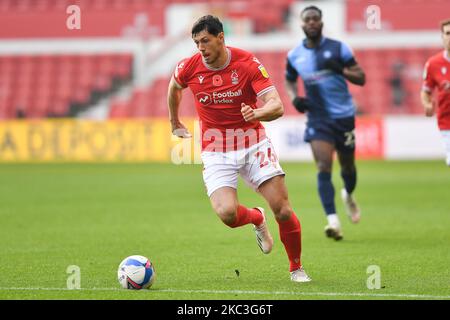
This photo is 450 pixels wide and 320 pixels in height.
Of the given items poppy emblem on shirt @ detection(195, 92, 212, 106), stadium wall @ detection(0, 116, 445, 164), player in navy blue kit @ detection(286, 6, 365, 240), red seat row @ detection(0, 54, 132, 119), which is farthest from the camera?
red seat row @ detection(0, 54, 132, 119)

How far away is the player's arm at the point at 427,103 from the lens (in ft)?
34.1

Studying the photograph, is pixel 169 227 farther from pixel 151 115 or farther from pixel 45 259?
pixel 151 115

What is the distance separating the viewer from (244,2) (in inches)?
1236

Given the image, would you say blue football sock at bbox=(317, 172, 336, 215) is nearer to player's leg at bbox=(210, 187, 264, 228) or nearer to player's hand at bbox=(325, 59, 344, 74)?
player's hand at bbox=(325, 59, 344, 74)

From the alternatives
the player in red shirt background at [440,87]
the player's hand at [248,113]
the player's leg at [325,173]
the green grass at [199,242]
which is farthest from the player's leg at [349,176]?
the player's hand at [248,113]

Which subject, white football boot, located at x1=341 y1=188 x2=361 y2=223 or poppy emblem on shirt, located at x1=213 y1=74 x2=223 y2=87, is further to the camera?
white football boot, located at x1=341 y1=188 x2=361 y2=223

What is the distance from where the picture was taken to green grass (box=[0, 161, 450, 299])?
7.09 m

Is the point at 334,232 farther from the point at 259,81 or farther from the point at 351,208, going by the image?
the point at 259,81

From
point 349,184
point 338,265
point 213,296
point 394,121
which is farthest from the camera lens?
point 394,121

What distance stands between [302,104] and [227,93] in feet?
10.7

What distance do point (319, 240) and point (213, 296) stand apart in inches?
157

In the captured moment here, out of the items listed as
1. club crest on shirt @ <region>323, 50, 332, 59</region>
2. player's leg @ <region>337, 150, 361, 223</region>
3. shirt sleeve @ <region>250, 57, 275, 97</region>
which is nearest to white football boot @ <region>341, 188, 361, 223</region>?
player's leg @ <region>337, 150, 361, 223</region>

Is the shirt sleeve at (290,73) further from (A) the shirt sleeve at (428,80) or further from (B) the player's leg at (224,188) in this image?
(B) the player's leg at (224,188)

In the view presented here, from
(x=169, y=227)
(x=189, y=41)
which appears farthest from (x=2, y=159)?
(x=169, y=227)
